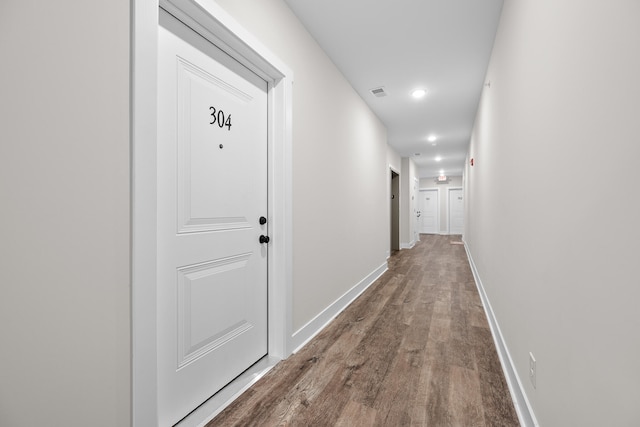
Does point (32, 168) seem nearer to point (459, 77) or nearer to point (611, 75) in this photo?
point (611, 75)

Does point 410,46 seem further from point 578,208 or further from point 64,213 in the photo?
point 64,213

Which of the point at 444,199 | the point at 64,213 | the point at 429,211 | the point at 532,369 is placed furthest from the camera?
the point at 429,211

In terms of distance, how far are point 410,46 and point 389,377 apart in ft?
9.04

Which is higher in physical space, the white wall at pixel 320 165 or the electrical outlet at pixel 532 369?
the white wall at pixel 320 165

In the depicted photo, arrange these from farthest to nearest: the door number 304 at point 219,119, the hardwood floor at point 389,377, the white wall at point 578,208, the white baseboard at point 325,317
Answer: the white baseboard at point 325,317, the door number 304 at point 219,119, the hardwood floor at point 389,377, the white wall at point 578,208

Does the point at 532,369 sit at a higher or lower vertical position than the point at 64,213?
lower

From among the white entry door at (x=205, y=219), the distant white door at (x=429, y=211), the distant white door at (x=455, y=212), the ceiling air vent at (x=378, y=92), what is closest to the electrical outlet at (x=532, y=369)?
the white entry door at (x=205, y=219)

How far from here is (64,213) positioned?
0.87 metres

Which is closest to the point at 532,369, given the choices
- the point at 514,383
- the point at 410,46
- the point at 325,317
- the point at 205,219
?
the point at 514,383

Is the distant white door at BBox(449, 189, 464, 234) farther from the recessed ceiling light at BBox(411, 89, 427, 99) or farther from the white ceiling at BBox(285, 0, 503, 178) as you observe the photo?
the recessed ceiling light at BBox(411, 89, 427, 99)

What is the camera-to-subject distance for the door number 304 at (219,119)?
1.57m

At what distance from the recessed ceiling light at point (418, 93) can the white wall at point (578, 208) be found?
1975 millimetres

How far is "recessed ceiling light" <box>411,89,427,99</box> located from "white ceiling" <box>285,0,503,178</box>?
0.24 ft

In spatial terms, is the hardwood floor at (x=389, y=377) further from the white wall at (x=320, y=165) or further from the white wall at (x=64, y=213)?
the white wall at (x=64, y=213)
